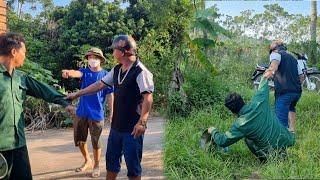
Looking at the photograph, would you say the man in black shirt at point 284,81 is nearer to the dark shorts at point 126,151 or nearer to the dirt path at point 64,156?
the dirt path at point 64,156

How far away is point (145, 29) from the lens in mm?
12312

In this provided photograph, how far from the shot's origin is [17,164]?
3.02m

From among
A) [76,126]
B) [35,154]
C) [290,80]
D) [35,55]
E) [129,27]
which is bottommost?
[35,154]

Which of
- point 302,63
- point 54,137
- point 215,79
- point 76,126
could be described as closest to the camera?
point 76,126

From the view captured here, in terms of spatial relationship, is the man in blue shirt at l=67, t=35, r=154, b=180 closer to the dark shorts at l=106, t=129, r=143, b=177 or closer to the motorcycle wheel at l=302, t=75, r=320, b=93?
the dark shorts at l=106, t=129, r=143, b=177

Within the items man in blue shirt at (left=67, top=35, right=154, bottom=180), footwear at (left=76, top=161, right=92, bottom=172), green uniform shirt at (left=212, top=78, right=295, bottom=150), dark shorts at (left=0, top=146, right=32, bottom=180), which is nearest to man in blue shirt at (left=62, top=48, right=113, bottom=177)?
footwear at (left=76, top=161, right=92, bottom=172)

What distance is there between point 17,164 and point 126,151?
0.95m

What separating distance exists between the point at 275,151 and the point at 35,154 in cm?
330

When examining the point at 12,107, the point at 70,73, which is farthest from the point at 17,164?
the point at 70,73

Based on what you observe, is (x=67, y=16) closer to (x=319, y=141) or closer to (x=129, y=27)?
(x=129, y=27)


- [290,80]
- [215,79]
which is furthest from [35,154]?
[215,79]

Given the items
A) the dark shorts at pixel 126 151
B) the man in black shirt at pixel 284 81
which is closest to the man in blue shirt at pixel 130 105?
the dark shorts at pixel 126 151

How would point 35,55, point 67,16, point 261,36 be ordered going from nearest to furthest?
point 35,55, point 67,16, point 261,36

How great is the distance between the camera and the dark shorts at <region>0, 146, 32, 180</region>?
2984 mm
